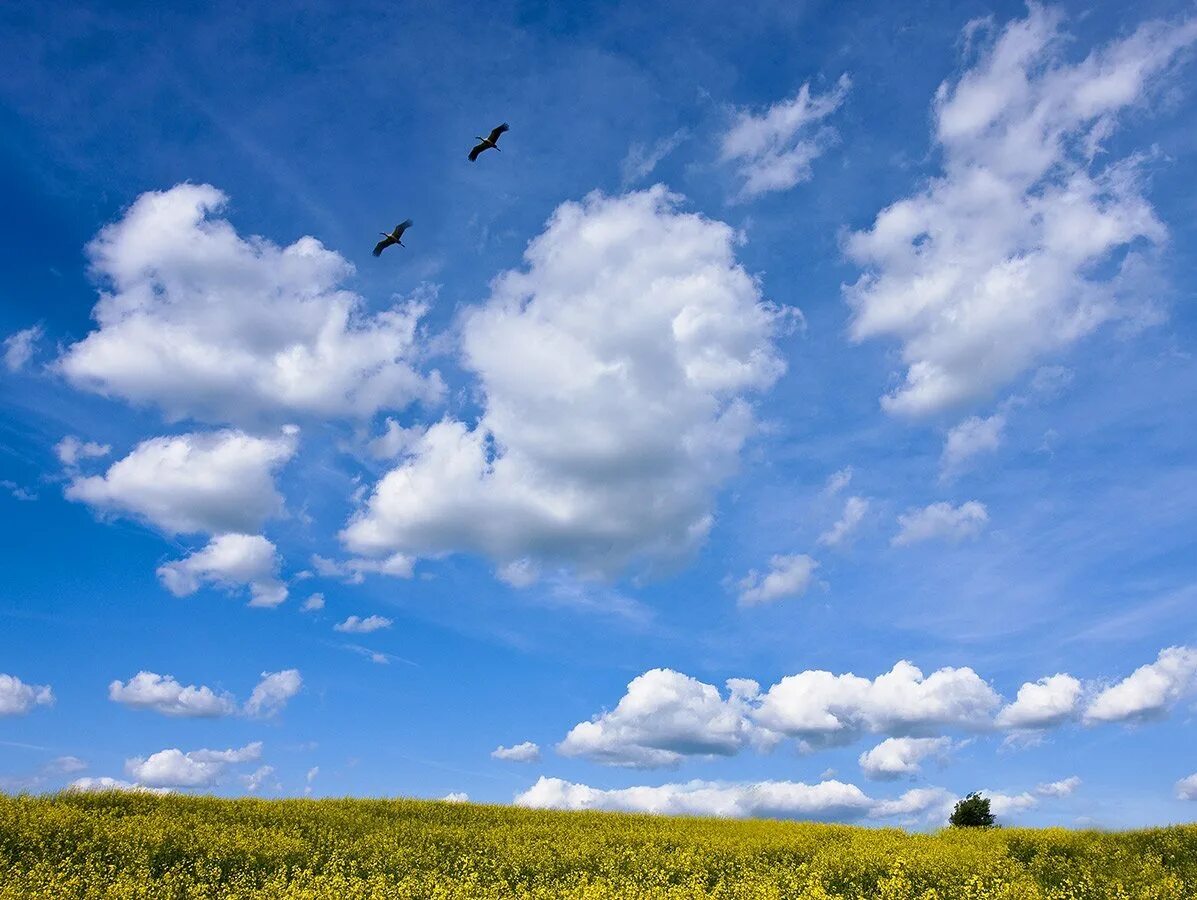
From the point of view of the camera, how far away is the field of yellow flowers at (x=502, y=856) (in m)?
22.3

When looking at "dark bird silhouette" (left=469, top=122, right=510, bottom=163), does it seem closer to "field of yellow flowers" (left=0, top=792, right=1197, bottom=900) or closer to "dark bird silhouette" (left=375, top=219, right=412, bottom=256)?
"dark bird silhouette" (left=375, top=219, right=412, bottom=256)

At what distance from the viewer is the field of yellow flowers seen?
73.3 feet

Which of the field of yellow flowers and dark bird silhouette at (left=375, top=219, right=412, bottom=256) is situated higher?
dark bird silhouette at (left=375, top=219, right=412, bottom=256)

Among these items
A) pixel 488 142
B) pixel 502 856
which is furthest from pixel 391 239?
pixel 502 856

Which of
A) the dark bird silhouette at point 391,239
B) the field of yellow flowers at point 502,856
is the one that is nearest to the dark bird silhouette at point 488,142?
the dark bird silhouette at point 391,239

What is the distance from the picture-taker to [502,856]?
2831 centimetres

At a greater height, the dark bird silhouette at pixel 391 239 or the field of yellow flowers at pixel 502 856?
the dark bird silhouette at pixel 391 239

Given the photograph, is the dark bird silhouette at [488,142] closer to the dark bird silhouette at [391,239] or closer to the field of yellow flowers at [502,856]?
the dark bird silhouette at [391,239]

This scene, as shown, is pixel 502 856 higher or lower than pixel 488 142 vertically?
lower

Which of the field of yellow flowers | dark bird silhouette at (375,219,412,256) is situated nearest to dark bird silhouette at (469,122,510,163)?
dark bird silhouette at (375,219,412,256)

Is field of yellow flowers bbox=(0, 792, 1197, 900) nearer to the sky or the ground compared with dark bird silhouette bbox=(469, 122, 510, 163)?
nearer to the ground

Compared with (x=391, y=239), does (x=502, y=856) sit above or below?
below

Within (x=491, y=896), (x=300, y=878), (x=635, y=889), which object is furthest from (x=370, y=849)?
(x=635, y=889)

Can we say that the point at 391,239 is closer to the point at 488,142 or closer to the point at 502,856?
the point at 488,142
